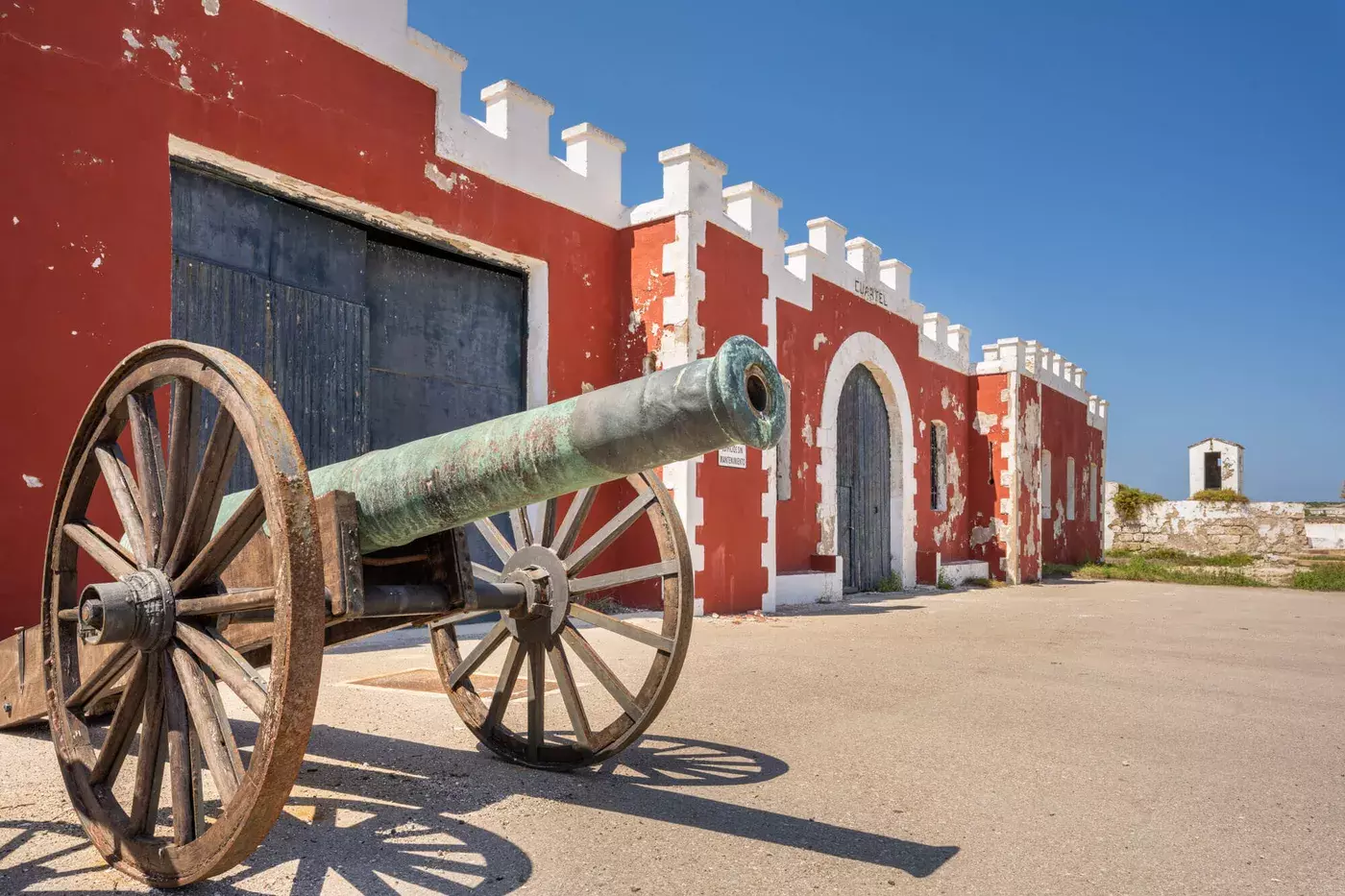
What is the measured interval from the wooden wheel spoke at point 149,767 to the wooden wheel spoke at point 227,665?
0.20 m

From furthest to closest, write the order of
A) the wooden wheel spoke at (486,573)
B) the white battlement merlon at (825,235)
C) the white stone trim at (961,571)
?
the white stone trim at (961,571) < the white battlement merlon at (825,235) < the wooden wheel spoke at (486,573)

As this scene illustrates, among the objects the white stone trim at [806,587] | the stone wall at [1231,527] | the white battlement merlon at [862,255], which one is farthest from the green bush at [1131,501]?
the white stone trim at [806,587]

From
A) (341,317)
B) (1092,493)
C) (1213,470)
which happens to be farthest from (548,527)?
(1213,470)

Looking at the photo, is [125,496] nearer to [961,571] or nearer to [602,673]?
[602,673]

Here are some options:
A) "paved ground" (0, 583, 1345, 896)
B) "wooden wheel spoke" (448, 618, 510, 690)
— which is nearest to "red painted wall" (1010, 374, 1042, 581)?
"paved ground" (0, 583, 1345, 896)

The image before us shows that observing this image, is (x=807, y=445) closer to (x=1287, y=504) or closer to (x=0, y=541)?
(x=0, y=541)

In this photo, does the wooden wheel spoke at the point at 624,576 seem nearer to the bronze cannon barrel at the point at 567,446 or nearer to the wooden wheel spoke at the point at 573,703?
the wooden wheel spoke at the point at 573,703

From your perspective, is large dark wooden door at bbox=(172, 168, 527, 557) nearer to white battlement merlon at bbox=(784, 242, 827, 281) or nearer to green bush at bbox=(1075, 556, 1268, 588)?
white battlement merlon at bbox=(784, 242, 827, 281)

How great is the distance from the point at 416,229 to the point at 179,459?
501 centimetres

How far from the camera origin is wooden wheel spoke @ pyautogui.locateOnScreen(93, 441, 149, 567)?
8.42 ft

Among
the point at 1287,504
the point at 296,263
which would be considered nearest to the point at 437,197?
the point at 296,263

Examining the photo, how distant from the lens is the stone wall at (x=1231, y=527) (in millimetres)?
22438

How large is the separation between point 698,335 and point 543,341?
4.53 feet

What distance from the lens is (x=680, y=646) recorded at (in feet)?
11.1
